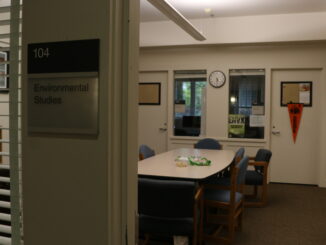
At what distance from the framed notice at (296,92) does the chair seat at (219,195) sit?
3.23 meters

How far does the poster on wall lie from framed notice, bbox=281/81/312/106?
81 centimetres

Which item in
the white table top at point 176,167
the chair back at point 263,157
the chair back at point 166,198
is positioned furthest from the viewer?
the chair back at point 263,157

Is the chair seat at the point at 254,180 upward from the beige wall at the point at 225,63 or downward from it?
downward

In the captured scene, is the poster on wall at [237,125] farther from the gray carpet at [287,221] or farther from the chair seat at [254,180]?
the chair seat at [254,180]

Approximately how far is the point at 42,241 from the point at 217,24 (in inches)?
230

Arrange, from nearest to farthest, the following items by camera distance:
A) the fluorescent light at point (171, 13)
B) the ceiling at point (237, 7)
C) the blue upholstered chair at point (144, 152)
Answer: the fluorescent light at point (171, 13), the blue upholstered chair at point (144, 152), the ceiling at point (237, 7)

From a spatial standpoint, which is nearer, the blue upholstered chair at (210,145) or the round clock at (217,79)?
the blue upholstered chair at (210,145)

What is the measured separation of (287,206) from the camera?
4.86 meters

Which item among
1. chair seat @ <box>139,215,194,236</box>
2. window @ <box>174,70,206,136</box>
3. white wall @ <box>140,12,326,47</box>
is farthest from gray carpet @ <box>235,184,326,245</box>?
white wall @ <box>140,12,326,47</box>

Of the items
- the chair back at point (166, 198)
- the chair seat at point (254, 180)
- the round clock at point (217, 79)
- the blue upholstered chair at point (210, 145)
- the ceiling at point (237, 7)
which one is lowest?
the chair seat at point (254, 180)

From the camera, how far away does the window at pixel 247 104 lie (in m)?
6.45

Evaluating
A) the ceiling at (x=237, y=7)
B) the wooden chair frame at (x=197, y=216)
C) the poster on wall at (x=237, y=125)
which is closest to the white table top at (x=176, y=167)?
the wooden chair frame at (x=197, y=216)

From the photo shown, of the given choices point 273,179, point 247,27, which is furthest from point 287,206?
point 247,27

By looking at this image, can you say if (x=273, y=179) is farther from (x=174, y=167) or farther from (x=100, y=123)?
(x=100, y=123)
